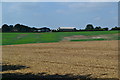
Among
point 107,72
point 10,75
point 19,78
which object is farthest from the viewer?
point 107,72

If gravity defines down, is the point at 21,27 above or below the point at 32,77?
above

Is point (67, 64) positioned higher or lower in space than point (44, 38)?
lower

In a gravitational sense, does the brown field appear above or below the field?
below

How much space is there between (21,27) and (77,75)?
98.4 meters

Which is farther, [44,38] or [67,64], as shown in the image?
[44,38]

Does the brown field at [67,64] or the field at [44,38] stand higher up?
the field at [44,38]

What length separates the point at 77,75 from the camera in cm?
1345

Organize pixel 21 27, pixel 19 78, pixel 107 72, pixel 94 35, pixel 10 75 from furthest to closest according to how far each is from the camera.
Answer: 1. pixel 21 27
2. pixel 94 35
3. pixel 107 72
4. pixel 10 75
5. pixel 19 78

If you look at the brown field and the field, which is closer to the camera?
the brown field

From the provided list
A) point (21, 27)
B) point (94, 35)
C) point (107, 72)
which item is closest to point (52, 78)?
point (107, 72)

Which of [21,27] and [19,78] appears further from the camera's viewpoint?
[21,27]

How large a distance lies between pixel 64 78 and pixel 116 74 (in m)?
3.58

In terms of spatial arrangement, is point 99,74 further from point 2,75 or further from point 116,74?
point 2,75

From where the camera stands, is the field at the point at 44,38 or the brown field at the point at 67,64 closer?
the brown field at the point at 67,64
